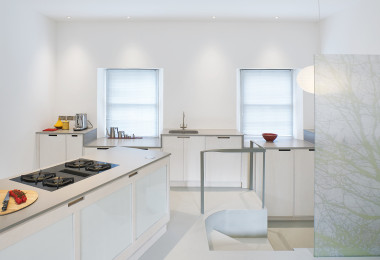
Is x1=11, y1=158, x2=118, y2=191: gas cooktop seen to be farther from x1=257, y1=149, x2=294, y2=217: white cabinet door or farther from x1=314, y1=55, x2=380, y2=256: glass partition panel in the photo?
x1=257, y1=149, x2=294, y2=217: white cabinet door

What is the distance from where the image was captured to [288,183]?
3.84m

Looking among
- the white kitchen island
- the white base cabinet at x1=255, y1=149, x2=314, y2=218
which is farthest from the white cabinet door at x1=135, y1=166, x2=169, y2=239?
the white base cabinet at x1=255, y1=149, x2=314, y2=218

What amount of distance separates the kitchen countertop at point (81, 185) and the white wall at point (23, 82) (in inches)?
67.1

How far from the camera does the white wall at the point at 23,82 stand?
11.5ft

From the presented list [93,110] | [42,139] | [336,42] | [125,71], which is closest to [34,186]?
[42,139]

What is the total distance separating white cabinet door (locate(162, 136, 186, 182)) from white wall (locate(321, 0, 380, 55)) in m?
2.77

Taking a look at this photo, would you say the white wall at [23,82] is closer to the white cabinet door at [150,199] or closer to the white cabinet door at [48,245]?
the white cabinet door at [150,199]

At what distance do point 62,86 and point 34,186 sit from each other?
135 inches

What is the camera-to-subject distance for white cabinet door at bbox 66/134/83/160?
419 centimetres

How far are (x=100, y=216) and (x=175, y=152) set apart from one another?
2.45 m

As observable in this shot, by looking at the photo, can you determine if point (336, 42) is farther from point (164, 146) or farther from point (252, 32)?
point (164, 146)

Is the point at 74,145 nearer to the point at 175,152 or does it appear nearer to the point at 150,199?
the point at 175,152

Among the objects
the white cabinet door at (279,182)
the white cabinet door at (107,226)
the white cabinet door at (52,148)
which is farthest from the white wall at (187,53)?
the white cabinet door at (107,226)

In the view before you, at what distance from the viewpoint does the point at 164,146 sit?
4.25 metres
